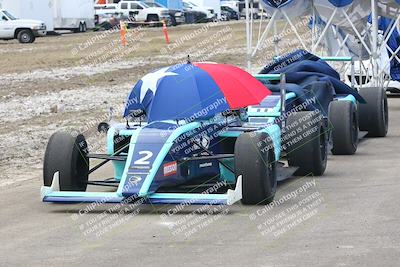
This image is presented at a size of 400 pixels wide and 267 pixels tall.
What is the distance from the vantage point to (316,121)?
427 inches

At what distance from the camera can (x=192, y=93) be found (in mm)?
9906

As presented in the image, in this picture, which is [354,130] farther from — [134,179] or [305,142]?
[134,179]

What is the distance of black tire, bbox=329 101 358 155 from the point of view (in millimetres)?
12625

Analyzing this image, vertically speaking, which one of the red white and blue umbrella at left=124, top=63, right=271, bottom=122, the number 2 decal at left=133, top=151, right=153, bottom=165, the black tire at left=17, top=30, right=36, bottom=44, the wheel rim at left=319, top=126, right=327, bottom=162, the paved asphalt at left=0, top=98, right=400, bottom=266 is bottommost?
the black tire at left=17, top=30, right=36, bottom=44

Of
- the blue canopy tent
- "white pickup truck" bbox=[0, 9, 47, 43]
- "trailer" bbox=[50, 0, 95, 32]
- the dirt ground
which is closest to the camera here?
the dirt ground

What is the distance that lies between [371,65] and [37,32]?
3104 cm

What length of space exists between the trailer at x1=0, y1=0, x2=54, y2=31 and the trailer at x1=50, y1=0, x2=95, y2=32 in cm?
131

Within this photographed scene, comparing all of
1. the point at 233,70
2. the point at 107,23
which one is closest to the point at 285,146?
the point at 233,70

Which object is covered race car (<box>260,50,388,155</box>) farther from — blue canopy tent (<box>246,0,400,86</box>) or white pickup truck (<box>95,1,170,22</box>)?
white pickup truck (<box>95,1,170,22</box>)

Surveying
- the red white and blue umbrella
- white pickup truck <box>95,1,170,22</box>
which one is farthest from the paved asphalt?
white pickup truck <box>95,1,170,22</box>

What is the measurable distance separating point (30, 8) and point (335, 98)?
3899cm

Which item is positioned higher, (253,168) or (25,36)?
(253,168)

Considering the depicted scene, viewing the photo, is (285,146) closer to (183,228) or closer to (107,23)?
(183,228)

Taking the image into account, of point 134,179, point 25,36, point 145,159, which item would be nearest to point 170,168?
point 145,159
